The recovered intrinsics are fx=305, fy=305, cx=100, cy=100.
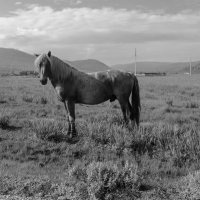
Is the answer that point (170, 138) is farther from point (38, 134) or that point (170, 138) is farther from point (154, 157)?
point (38, 134)

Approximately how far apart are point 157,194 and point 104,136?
3.01 m

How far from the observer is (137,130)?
7.42 m

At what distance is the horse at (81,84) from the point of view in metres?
7.59

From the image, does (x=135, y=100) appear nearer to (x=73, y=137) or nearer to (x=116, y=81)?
(x=116, y=81)

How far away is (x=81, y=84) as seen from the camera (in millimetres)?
7926

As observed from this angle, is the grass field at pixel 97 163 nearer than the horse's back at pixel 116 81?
Yes

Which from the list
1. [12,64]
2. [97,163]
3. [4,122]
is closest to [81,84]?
[4,122]

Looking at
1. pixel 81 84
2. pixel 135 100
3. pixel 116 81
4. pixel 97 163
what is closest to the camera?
pixel 97 163

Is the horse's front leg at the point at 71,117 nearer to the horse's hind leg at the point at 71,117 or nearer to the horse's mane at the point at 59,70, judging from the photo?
the horse's hind leg at the point at 71,117

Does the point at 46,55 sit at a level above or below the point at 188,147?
above

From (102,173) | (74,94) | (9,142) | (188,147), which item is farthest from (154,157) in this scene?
(9,142)

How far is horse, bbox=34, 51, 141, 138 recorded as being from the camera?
7586 millimetres

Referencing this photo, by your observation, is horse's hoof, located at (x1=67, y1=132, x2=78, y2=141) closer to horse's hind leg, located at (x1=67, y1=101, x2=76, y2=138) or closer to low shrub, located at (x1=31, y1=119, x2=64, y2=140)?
horse's hind leg, located at (x1=67, y1=101, x2=76, y2=138)

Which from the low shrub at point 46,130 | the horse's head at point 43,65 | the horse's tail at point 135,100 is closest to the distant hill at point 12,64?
the horse's tail at point 135,100
